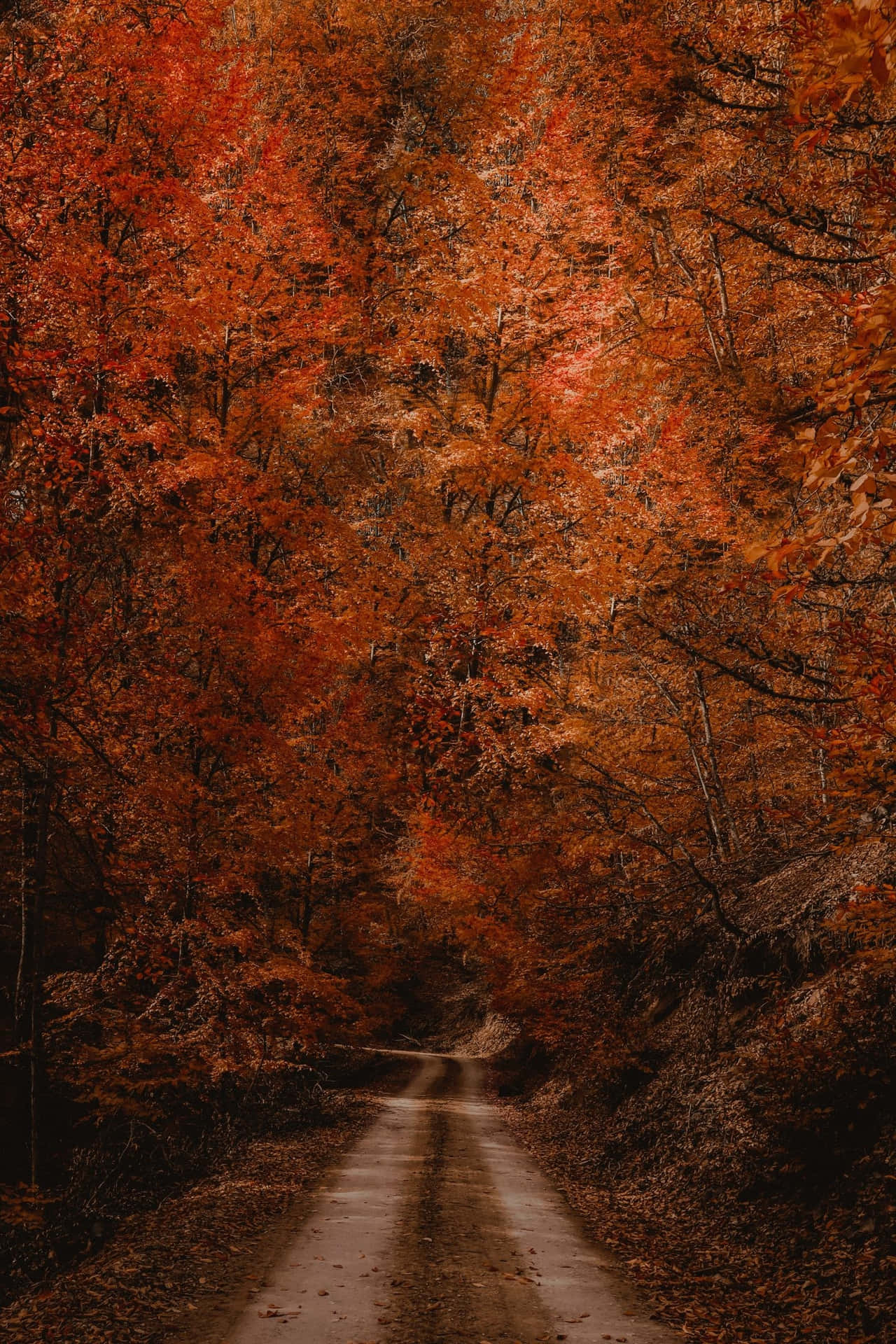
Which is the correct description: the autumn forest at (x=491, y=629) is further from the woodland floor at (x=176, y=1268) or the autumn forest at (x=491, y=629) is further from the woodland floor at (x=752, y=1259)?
the woodland floor at (x=176, y=1268)

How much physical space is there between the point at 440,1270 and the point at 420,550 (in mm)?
16445

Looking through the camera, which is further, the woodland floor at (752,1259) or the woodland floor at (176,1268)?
the woodland floor at (752,1259)

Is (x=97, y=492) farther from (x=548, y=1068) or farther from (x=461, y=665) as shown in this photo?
(x=548, y=1068)

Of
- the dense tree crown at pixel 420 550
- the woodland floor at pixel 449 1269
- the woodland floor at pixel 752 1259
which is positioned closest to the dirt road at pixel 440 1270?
the woodland floor at pixel 449 1269

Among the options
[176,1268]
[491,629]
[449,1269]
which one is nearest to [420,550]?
[491,629]

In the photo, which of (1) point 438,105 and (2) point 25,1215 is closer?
(2) point 25,1215

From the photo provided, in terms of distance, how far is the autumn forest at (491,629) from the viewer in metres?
7.22

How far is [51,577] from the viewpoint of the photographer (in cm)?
894

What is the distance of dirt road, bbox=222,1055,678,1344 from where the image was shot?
230 inches

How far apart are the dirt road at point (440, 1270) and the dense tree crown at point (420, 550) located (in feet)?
8.64

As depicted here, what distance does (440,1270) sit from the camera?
7.05 metres

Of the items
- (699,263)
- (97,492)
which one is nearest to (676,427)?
(699,263)

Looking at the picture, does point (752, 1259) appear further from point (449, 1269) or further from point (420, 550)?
point (420, 550)

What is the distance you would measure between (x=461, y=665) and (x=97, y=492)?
1037cm
